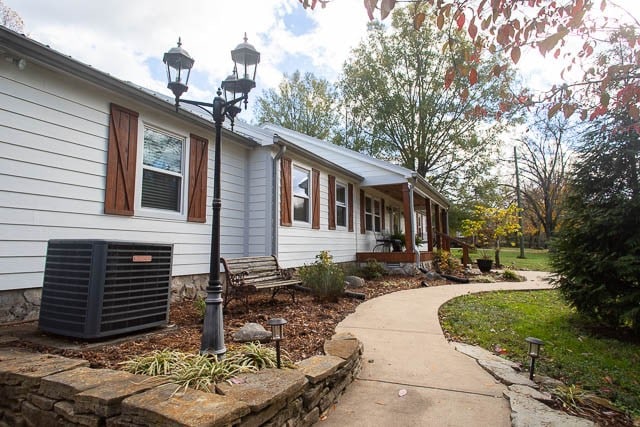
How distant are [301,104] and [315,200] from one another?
16640mm

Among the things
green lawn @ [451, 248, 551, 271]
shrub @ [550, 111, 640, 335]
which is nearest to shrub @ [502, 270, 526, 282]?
green lawn @ [451, 248, 551, 271]

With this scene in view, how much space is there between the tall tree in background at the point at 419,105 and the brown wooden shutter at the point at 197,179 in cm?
1498

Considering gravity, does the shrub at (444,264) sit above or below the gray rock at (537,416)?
above

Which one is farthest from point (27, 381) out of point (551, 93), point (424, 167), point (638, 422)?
point (424, 167)

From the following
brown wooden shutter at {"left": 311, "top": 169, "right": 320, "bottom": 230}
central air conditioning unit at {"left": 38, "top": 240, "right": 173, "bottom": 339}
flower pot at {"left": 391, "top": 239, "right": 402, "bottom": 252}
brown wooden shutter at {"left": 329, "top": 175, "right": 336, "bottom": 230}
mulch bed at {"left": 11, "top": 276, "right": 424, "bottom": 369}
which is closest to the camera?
mulch bed at {"left": 11, "top": 276, "right": 424, "bottom": 369}

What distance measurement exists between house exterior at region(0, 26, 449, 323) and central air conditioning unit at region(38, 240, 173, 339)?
933 mm

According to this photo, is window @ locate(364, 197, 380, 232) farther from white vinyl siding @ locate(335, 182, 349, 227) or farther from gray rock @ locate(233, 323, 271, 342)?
gray rock @ locate(233, 323, 271, 342)

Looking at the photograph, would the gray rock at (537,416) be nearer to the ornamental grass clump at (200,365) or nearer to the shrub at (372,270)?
the ornamental grass clump at (200,365)

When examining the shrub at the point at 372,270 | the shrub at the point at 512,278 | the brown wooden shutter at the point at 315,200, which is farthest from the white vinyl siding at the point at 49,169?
the shrub at the point at 512,278

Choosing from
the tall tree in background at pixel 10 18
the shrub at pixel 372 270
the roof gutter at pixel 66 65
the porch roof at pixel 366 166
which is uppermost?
the tall tree in background at pixel 10 18

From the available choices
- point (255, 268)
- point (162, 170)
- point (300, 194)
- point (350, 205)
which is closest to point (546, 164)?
point (350, 205)

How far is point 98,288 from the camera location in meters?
3.07

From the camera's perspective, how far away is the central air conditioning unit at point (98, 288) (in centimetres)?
309

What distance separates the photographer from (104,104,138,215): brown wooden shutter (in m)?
4.69
